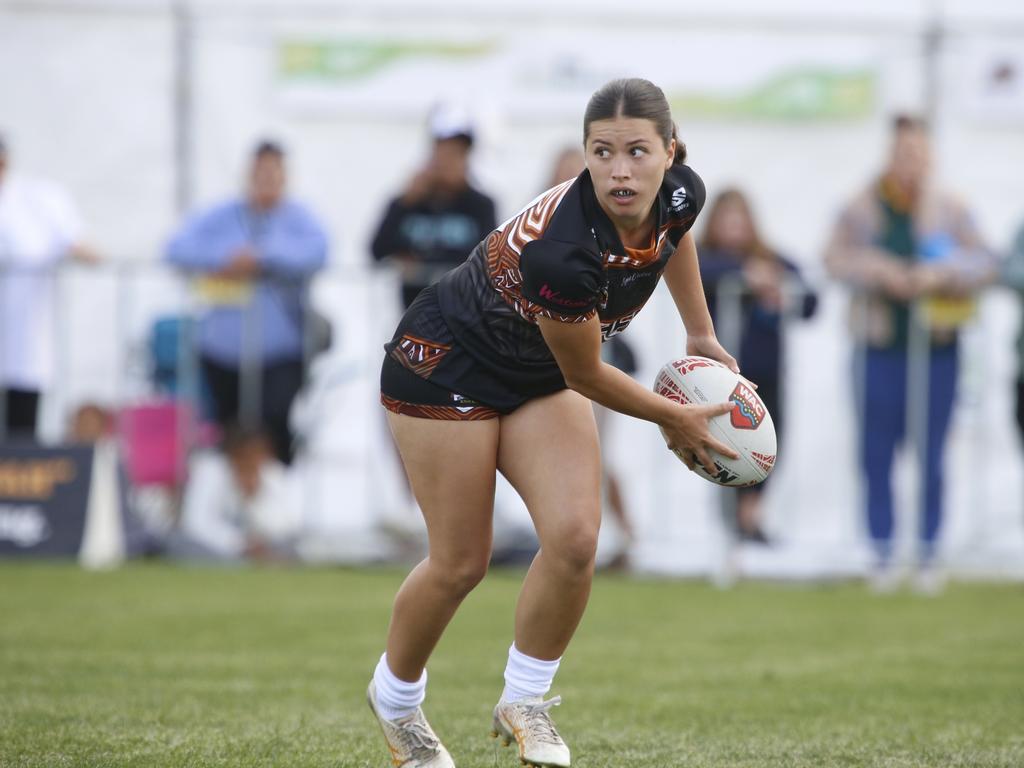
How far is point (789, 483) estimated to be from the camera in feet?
35.3

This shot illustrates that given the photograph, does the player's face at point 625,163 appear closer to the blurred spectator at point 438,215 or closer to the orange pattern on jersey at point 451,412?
the orange pattern on jersey at point 451,412

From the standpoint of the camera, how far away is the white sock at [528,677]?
4.30 m

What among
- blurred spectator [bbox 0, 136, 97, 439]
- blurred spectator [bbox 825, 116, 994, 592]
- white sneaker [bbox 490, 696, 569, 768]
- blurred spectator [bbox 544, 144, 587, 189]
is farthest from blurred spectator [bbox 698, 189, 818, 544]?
white sneaker [bbox 490, 696, 569, 768]

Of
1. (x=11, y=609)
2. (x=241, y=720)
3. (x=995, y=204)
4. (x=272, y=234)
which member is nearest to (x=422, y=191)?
(x=272, y=234)

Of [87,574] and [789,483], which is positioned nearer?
[87,574]

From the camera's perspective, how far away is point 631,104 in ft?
12.8

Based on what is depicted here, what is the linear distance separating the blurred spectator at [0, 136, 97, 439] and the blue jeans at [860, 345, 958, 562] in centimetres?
470

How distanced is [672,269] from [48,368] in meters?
6.74

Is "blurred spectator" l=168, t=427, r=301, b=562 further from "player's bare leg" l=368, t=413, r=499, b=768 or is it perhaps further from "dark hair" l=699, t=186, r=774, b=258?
"player's bare leg" l=368, t=413, r=499, b=768

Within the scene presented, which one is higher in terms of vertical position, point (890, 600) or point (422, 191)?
point (422, 191)

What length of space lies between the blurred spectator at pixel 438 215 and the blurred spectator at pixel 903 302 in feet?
6.94

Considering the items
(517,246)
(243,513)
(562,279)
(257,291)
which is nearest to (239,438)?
(243,513)

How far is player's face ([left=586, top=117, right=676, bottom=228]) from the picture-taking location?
3.89 m

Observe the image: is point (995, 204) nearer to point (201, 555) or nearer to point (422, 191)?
point (422, 191)
